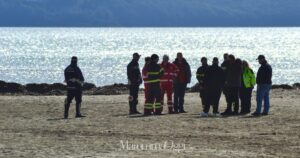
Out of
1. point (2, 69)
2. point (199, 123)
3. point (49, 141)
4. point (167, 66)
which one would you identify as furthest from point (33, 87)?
point (2, 69)

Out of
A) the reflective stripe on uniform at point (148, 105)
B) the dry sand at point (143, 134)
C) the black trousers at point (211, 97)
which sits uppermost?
the black trousers at point (211, 97)

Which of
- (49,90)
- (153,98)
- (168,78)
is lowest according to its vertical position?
(153,98)

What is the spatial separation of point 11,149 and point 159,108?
7833 mm

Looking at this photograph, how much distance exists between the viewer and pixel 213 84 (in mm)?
23641

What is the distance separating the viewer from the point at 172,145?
1731 centimetres

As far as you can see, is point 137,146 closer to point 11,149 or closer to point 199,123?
point 11,149

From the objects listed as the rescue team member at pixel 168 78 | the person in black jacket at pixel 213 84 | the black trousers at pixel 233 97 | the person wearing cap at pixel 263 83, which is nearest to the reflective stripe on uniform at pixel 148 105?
the rescue team member at pixel 168 78

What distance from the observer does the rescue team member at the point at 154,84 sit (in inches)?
936

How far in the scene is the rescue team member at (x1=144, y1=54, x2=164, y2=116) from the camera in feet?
78.0

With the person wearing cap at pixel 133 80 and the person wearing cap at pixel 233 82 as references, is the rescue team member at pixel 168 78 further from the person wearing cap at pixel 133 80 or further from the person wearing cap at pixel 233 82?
the person wearing cap at pixel 233 82

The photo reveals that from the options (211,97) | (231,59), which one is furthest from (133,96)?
(231,59)

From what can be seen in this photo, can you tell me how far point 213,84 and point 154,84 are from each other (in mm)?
1568

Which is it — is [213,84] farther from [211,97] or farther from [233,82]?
[233,82]

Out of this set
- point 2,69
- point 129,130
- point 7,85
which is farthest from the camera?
point 2,69
